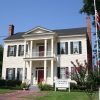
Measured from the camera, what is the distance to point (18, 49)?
37500mm

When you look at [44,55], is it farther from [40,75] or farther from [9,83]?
[9,83]

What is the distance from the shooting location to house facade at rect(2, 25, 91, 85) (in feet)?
111

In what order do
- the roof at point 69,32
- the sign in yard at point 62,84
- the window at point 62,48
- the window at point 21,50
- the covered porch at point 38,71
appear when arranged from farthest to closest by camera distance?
the window at point 21,50
the roof at point 69,32
the window at point 62,48
the covered porch at point 38,71
the sign in yard at point 62,84

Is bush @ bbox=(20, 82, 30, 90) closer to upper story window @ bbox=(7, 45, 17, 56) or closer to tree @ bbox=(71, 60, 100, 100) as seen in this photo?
upper story window @ bbox=(7, 45, 17, 56)

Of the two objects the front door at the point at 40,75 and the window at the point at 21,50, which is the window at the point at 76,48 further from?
the window at the point at 21,50

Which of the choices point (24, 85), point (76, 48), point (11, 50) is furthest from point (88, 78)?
point (11, 50)

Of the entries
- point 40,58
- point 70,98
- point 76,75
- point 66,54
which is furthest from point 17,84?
point 76,75

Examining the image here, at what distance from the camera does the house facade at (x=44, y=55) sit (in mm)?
33906

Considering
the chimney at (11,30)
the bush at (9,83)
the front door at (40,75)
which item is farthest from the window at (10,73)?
the chimney at (11,30)

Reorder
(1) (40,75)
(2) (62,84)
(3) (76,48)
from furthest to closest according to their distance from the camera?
(1) (40,75) < (3) (76,48) < (2) (62,84)

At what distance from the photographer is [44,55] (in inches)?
1353

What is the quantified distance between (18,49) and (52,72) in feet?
23.7

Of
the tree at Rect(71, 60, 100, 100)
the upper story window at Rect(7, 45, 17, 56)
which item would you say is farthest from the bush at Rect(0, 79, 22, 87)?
the tree at Rect(71, 60, 100, 100)

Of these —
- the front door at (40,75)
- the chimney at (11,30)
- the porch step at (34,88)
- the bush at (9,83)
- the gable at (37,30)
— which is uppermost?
the chimney at (11,30)
